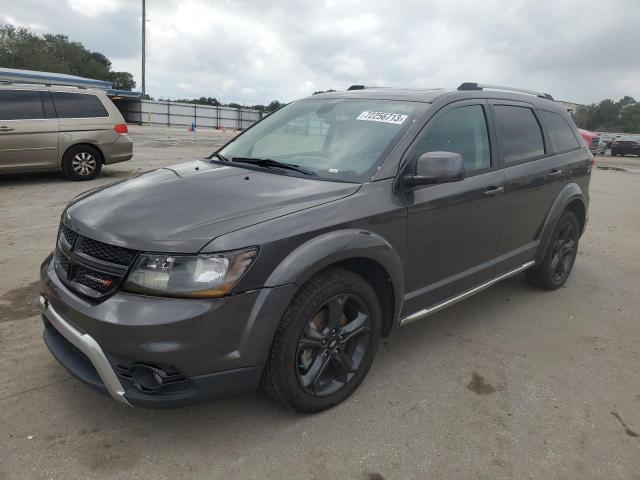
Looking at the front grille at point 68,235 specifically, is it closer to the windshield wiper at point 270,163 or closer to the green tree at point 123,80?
the windshield wiper at point 270,163

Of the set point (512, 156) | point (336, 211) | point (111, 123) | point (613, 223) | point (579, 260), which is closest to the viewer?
point (336, 211)

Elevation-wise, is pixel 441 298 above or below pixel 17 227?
above

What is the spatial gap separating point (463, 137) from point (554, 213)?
1411 mm

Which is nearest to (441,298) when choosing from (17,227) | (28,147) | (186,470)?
(186,470)

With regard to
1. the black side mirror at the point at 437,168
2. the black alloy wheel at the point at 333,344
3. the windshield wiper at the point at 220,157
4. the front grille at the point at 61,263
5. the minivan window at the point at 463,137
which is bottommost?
the black alloy wheel at the point at 333,344

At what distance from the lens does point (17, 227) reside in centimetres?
621

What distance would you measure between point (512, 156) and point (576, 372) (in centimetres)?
159

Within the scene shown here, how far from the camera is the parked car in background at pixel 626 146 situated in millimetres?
29859

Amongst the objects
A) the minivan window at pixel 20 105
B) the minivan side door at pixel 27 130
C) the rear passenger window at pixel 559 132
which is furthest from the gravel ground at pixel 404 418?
the minivan window at pixel 20 105

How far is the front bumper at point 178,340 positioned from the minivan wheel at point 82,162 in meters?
8.00

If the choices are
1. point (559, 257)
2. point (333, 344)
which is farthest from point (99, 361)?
point (559, 257)

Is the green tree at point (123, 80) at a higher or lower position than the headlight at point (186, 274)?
higher

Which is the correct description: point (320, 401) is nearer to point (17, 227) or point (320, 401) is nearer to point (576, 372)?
point (576, 372)

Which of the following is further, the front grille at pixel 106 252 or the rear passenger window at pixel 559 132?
the rear passenger window at pixel 559 132
